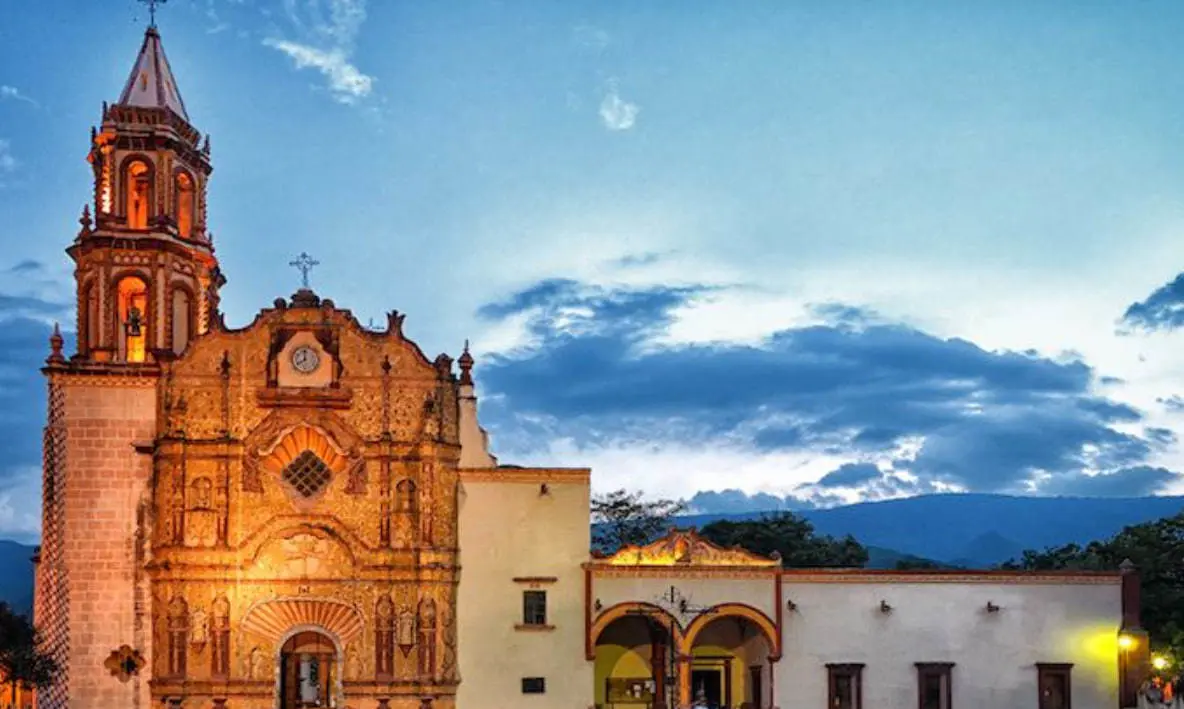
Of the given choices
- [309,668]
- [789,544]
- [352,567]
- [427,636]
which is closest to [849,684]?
[427,636]

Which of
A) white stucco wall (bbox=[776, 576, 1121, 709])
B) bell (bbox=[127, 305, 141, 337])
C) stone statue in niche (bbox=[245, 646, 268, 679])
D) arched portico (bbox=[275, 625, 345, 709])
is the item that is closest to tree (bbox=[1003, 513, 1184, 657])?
white stucco wall (bbox=[776, 576, 1121, 709])

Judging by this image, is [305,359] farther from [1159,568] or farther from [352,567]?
[1159,568]

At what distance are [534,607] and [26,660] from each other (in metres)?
14.3

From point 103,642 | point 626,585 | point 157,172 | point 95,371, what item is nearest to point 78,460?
point 95,371

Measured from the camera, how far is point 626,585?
4169 centimetres

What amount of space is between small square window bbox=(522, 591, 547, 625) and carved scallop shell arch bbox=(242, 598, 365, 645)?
4.70m

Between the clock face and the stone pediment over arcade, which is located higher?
the clock face

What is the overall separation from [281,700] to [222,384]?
9.28 meters

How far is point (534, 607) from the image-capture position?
41.7 meters

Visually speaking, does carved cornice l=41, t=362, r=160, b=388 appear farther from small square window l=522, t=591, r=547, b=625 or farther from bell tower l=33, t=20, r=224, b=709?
small square window l=522, t=591, r=547, b=625

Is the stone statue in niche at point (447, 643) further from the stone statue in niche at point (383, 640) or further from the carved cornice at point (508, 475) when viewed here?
the carved cornice at point (508, 475)

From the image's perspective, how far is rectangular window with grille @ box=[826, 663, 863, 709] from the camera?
4166 cm


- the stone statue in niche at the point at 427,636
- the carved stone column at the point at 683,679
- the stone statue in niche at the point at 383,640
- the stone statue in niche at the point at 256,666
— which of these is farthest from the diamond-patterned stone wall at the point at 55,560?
the carved stone column at the point at 683,679

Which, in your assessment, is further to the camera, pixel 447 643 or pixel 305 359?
pixel 305 359
